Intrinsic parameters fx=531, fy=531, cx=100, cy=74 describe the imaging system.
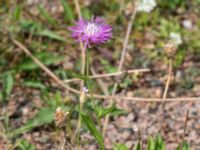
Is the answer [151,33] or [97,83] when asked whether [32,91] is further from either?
[151,33]

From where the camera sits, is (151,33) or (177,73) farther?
(151,33)

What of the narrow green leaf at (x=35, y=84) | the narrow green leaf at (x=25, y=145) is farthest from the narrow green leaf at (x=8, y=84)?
the narrow green leaf at (x=25, y=145)

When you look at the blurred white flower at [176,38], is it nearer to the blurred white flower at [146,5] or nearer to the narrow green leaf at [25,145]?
the blurred white flower at [146,5]

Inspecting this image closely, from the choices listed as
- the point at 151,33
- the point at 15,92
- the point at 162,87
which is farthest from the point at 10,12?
the point at 162,87

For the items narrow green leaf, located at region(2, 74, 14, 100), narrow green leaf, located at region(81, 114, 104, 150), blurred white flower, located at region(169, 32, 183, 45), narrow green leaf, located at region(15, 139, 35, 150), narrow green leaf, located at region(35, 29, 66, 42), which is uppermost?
narrow green leaf, located at region(35, 29, 66, 42)

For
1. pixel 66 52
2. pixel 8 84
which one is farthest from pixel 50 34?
pixel 8 84

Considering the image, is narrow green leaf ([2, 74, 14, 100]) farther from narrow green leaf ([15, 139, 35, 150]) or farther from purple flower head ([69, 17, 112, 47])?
purple flower head ([69, 17, 112, 47])

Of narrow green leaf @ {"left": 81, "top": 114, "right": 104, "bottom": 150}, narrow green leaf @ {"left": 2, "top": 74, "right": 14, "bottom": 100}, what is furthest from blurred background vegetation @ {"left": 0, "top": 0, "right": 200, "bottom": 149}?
narrow green leaf @ {"left": 81, "top": 114, "right": 104, "bottom": 150}
